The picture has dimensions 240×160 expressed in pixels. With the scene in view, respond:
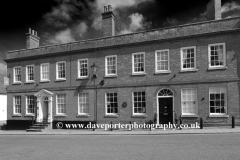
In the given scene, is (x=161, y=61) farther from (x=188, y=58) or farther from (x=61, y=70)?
(x=61, y=70)

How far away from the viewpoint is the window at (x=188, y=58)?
1580 cm

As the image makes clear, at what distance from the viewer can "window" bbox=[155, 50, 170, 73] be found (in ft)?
54.2

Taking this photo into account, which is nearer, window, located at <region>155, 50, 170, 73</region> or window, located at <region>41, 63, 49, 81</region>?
window, located at <region>155, 50, 170, 73</region>

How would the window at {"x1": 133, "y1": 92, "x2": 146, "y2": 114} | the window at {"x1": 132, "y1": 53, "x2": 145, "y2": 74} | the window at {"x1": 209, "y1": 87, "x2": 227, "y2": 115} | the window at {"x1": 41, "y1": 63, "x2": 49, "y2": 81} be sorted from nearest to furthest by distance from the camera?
the window at {"x1": 209, "y1": 87, "x2": 227, "y2": 115}, the window at {"x1": 133, "y1": 92, "x2": 146, "y2": 114}, the window at {"x1": 132, "y1": 53, "x2": 145, "y2": 74}, the window at {"x1": 41, "y1": 63, "x2": 49, "y2": 81}

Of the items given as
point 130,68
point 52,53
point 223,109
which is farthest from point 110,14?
point 223,109

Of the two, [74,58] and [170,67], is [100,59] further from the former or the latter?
[170,67]

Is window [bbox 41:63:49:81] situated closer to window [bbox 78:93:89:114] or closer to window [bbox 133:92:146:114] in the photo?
window [bbox 78:93:89:114]

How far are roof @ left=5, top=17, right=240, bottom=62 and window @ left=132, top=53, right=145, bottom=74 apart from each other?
3.80 ft

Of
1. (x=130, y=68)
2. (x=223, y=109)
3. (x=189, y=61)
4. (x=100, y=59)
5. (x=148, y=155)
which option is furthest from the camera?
(x=100, y=59)

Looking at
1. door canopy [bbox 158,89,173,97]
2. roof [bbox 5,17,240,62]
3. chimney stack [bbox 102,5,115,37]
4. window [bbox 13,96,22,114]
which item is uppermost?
chimney stack [bbox 102,5,115,37]

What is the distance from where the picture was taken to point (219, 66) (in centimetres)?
1504

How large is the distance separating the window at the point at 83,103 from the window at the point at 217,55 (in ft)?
36.1

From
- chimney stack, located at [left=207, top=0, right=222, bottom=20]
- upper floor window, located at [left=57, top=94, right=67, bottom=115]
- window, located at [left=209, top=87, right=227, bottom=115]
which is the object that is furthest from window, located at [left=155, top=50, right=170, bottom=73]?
upper floor window, located at [left=57, top=94, right=67, bottom=115]

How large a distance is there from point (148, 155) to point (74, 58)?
1415 cm
